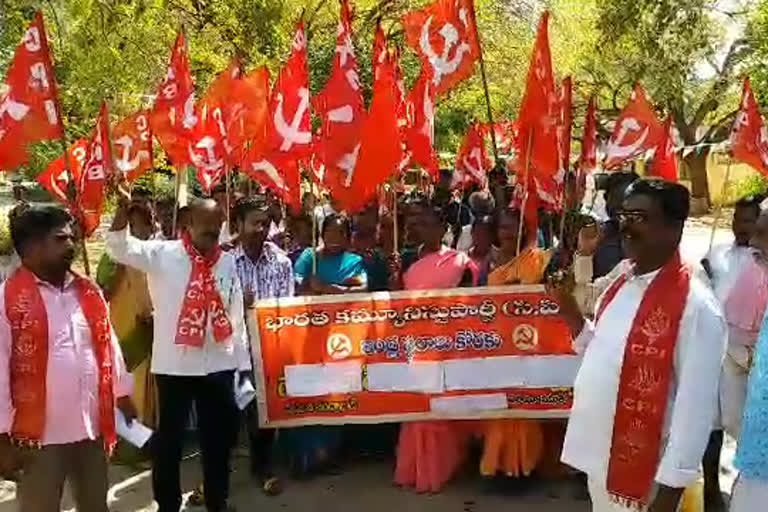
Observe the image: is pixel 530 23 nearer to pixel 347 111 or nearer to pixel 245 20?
pixel 245 20

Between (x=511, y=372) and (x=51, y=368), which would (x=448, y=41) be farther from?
(x=51, y=368)

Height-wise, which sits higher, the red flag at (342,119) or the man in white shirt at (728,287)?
the red flag at (342,119)

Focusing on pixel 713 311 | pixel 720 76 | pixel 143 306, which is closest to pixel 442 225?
pixel 143 306

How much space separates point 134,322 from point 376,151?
1.78 m

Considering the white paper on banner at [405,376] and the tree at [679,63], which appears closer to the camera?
the white paper on banner at [405,376]

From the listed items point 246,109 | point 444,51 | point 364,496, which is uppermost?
point 444,51

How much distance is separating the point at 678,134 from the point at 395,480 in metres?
23.6

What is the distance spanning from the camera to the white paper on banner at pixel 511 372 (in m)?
5.35

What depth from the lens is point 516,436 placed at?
5.41 meters

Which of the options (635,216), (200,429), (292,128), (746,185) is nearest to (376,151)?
(292,128)

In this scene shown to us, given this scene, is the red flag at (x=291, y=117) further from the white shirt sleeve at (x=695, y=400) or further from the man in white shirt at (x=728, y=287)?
the white shirt sleeve at (x=695, y=400)

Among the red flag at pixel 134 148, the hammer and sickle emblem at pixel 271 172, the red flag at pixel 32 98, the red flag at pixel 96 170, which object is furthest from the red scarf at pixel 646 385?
the red flag at pixel 134 148

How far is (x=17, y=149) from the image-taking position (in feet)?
17.8

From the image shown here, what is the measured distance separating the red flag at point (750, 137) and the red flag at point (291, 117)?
11.0 feet
